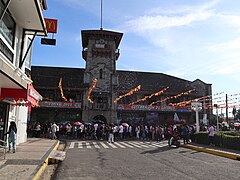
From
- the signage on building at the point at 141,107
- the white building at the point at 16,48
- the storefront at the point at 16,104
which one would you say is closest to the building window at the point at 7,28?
the white building at the point at 16,48

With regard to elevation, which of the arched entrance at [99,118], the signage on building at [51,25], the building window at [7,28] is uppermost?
the signage on building at [51,25]

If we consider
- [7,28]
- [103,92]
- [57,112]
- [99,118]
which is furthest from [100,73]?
[7,28]

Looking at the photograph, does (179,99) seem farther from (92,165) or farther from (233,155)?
(92,165)

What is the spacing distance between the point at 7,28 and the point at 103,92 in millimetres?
23251

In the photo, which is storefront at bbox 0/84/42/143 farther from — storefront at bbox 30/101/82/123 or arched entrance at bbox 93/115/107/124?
arched entrance at bbox 93/115/107/124

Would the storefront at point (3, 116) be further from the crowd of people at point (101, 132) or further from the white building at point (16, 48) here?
the crowd of people at point (101, 132)

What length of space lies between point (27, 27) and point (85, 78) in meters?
21.3

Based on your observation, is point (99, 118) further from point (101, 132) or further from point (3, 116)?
point (3, 116)

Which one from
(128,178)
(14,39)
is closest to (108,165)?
Answer: (128,178)

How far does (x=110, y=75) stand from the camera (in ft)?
119

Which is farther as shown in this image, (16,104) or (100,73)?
(100,73)

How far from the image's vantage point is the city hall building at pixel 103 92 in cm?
3350

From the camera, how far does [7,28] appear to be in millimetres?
12180

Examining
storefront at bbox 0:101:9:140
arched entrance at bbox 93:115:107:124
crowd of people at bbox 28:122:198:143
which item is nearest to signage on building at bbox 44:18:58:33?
storefront at bbox 0:101:9:140
